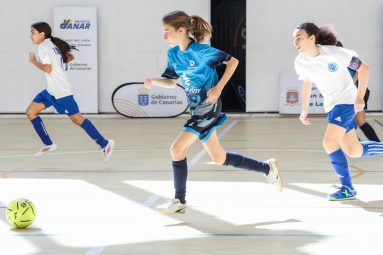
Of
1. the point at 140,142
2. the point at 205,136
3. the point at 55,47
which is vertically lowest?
the point at 140,142

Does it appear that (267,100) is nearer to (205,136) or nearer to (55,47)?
(55,47)

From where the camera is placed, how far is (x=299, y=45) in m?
Result: 6.56

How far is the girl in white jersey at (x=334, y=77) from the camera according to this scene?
6.53m

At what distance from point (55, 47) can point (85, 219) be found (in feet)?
13.8

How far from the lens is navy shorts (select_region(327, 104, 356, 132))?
21.6 feet

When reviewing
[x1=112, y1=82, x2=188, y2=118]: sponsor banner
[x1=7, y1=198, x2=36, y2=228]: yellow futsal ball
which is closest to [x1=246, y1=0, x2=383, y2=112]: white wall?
[x1=112, y1=82, x2=188, y2=118]: sponsor banner

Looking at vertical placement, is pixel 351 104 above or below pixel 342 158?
above

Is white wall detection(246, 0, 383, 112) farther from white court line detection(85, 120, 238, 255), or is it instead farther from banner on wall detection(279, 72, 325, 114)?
white court line detection(85, 120, 238, 255)

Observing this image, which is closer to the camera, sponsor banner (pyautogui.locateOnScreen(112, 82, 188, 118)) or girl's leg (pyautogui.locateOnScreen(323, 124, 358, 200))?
girl's leg (pyautogui.locateOnScreen(323, 124, 358, 200))

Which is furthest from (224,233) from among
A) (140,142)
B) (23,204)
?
(140,142)

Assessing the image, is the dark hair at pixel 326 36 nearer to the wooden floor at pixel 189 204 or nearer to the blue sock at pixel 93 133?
the wooden floor at pixel 189 204

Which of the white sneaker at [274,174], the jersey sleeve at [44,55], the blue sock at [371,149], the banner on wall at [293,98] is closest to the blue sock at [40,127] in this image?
the jersey sleeve at [44,55]

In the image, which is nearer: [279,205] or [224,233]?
[224,233]

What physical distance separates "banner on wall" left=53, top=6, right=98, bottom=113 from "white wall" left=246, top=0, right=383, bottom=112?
353cm
